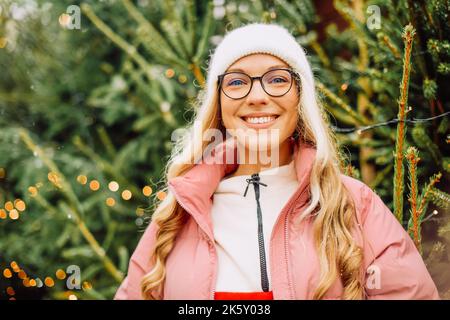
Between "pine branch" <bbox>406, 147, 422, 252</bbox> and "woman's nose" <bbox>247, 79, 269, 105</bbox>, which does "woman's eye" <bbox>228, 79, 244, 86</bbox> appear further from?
"pine branch" <bbox>406, 147, 422, 252</bbox>

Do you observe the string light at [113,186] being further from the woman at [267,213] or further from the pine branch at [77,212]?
the woman at [267,213]

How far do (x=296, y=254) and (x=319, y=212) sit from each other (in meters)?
0.17

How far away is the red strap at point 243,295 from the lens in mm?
1597

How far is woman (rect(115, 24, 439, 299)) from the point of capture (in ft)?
5.18

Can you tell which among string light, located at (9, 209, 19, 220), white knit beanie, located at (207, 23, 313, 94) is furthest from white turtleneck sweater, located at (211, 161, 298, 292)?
string light, located at (9, 209, 19, 220)

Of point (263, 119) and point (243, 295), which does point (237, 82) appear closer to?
point (263, 119)

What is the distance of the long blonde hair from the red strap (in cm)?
16

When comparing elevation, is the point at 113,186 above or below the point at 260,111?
below

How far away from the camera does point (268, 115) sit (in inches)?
70.2

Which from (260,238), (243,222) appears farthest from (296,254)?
(243,222)

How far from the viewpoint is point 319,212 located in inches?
65.2

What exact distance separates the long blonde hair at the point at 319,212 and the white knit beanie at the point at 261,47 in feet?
0.13

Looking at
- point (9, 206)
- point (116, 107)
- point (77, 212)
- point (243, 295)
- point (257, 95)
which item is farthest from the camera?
point (116, 107)
